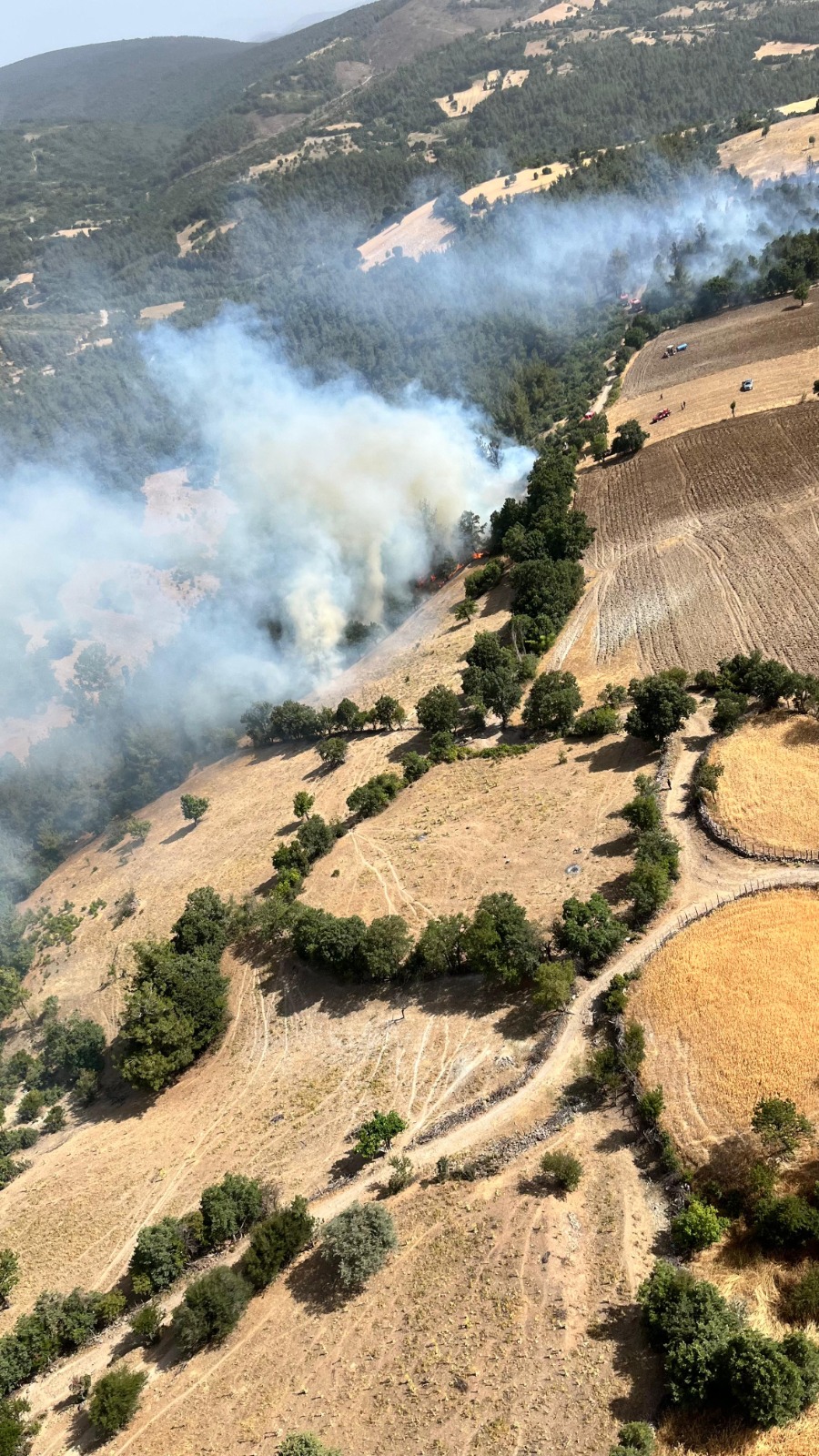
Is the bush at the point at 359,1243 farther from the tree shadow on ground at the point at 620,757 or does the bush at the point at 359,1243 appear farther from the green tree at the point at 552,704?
the green tree at the point at 552,704

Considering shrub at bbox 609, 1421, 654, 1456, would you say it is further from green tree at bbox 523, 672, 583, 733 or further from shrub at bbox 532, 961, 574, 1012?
green tree at bbox 523, 672, 583, 733

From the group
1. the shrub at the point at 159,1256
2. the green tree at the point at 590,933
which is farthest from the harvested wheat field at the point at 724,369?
the shrub at the point at 159,1256

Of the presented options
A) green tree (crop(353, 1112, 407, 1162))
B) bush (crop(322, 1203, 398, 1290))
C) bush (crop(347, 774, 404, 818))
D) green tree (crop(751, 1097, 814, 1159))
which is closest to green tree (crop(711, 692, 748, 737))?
bush (crop(347, 774, 404, 818))

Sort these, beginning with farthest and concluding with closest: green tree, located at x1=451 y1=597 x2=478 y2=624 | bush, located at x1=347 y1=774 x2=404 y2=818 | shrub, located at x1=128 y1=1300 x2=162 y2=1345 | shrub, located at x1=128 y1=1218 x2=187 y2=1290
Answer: green tree, located at x1=451 y1=597 x2=478 y2=624 → bush, located at x1=347 y1=774 x2=404 y2=818 → shrub, located at x1=128 y1=1218 x2=187 y2=1290 → shrub, located at x1=128 y1=1300 x2=162 y2=1345

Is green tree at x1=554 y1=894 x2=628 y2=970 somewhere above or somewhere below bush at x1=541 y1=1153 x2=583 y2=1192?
above

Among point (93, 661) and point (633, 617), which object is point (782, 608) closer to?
point (633, 617)

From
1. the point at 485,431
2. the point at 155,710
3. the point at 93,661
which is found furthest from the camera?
the point at 485,431

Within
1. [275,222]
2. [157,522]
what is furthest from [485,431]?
[275,222]
